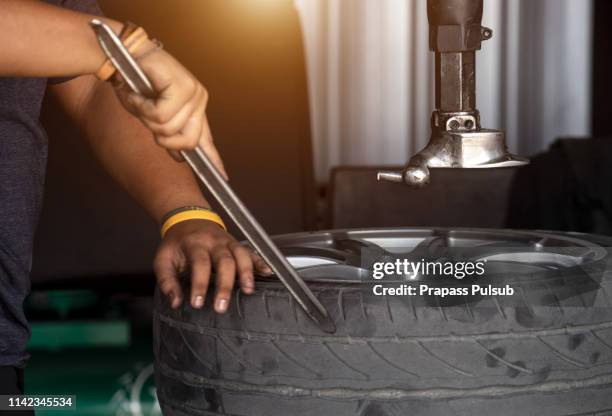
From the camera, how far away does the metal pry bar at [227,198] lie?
683mm

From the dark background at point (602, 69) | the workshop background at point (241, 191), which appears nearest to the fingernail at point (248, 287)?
the workshop background at point (241, 191)

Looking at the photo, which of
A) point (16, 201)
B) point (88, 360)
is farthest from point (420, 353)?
point (88, 360)

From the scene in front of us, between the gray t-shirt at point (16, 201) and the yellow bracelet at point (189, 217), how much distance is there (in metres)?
0.15

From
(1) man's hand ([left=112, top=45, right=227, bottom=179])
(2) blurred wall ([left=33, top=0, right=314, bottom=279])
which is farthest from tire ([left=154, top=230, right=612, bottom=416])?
(2) blurred wall ([left=33, top=0, right=314, bottom=279])

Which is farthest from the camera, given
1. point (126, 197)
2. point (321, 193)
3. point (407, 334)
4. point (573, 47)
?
point (573, 47)

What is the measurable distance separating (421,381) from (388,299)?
0.23 feet

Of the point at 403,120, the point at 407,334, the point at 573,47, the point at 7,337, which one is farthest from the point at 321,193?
the point at 407,334

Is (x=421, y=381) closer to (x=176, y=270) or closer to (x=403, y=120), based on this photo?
(x=176, y=270)

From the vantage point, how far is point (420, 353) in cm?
79

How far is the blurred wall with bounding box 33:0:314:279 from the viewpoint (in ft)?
8.84

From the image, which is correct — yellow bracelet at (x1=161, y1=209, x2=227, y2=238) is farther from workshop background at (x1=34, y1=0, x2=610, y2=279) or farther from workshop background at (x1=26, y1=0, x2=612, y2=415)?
workshop background at (x1=34, y1=0, x2=610, y2=279)

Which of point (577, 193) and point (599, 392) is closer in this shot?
point (599, 392)

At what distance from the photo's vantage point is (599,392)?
829 millimetres

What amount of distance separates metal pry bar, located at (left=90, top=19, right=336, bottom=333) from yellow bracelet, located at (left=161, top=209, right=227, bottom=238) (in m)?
0.31
